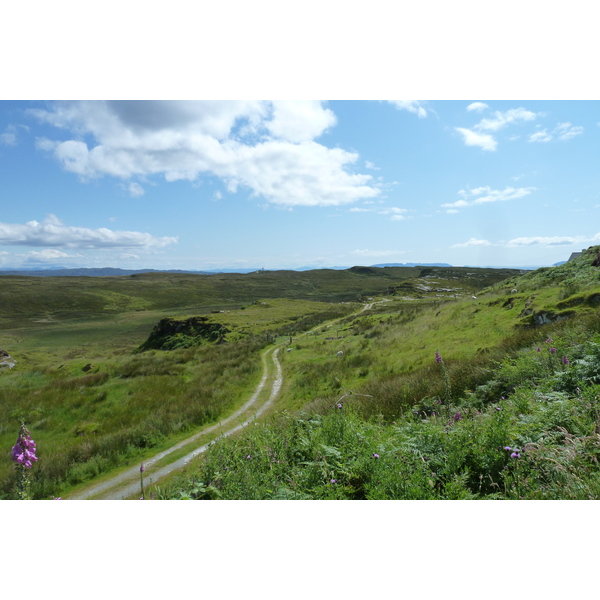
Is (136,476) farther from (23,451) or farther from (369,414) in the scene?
(369,414)

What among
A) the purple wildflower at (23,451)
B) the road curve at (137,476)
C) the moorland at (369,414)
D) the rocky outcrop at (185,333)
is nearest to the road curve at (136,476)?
the road curve at (137,476)

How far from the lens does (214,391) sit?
53.9 ft

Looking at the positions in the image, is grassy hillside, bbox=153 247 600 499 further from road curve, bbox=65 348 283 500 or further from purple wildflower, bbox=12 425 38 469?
purple wildflower, bbox=12 425 38 469

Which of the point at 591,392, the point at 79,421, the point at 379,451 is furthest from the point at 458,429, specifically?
the point at 79,421

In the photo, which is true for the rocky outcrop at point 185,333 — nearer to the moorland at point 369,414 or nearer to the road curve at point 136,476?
the moorland at point 369,414

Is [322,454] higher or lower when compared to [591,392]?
lower

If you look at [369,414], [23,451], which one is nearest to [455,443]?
[369,414]

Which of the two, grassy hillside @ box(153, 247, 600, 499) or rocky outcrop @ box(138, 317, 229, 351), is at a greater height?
grassy hillside @ box(153, 247, 600, 499)

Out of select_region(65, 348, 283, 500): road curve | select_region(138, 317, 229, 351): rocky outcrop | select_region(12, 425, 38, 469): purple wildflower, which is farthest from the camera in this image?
select_region(138, 317, 229, 351): rocky outcrop

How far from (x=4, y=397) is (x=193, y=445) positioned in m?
14.7

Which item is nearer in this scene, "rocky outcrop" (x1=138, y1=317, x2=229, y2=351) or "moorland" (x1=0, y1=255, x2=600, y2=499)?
"moorland" (x1=0, y1=255, x2=600, y2=499)

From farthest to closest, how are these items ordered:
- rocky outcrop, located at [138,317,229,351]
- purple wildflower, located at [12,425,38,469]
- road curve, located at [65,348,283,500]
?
rocky outcrop, located at [138,317,229,351], road curve, located at [65,348,283,500], purple wildflower, located at [12,425,38,469]

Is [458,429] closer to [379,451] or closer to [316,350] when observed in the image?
[379,451]

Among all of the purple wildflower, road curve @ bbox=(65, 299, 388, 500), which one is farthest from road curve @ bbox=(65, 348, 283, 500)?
the purple wildflower
